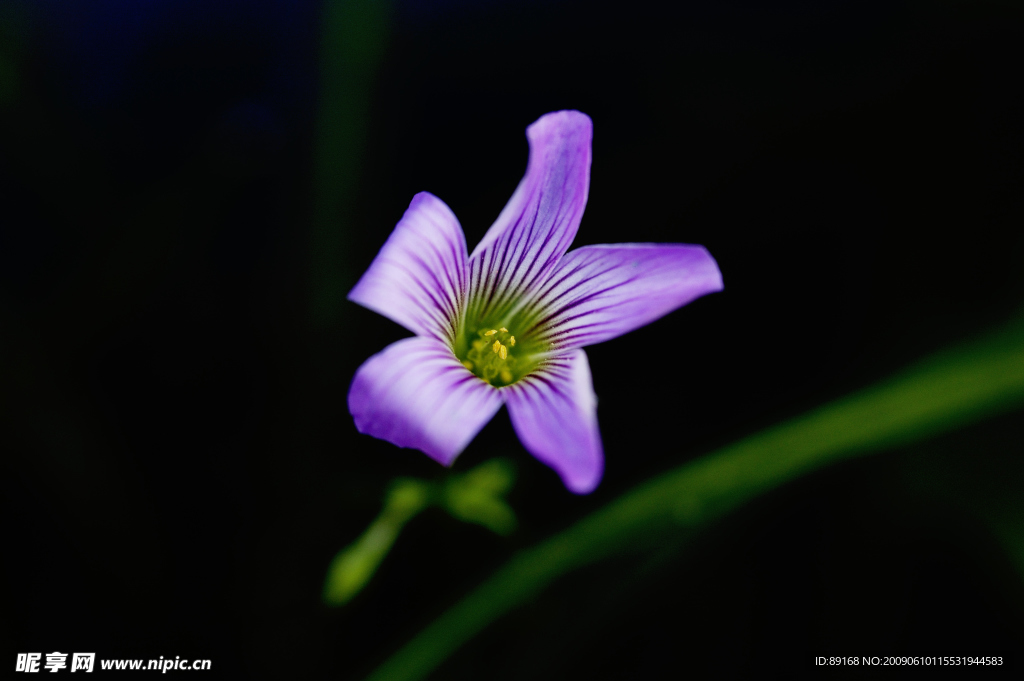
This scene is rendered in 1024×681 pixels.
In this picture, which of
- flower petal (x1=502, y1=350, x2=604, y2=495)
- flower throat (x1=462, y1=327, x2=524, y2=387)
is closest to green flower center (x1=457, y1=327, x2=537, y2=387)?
flower throat (x1=462, y1=327, x2=524, y2=387)

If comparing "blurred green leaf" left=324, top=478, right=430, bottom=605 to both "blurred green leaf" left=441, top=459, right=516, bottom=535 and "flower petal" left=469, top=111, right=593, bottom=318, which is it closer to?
"blurred green leaf" left=441, top=459, right=516, bottom=535

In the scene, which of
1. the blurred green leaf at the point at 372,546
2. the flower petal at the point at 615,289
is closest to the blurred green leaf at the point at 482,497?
the blurred green leaf at the point at 372,546

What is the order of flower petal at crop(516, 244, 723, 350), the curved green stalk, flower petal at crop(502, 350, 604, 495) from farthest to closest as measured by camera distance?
1. the curved green stalk
2. flower petal at crop(516, 244, 723, 350)
3. flower petal at crop(502, 350, 604, 495)

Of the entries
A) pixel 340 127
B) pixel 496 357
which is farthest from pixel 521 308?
pixel 340 127

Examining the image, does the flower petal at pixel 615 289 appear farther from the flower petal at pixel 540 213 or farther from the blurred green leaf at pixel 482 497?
the blurred green leaf at pixel 482 497

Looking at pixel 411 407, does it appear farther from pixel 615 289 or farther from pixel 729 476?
pixel 729 476

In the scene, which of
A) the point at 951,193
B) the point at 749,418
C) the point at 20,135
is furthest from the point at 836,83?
the point at 20,135
